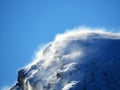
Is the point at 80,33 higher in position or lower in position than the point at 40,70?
higher

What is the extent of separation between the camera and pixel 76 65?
77688 millimetres

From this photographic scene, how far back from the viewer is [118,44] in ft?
278

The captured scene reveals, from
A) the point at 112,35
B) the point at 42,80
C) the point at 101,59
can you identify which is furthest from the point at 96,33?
the point at 42,80

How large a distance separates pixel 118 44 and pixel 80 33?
9801mm

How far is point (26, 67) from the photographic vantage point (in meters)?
87.4

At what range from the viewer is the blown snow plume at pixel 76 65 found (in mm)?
75250

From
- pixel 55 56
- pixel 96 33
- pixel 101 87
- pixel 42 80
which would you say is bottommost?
pixel 101 87

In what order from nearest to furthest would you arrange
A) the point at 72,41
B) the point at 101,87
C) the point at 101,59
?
the point at 101,87 < the point at 101,59 < the point at 72,41

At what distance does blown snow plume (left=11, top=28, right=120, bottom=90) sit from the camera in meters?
75.2

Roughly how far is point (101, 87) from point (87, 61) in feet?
21.6

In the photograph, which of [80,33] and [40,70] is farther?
[80,33]

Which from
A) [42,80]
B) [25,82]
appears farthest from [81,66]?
[25,82]

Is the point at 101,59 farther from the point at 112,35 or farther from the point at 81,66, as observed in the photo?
the point at 112,35

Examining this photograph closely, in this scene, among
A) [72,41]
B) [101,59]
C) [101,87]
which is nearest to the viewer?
[101,87]
